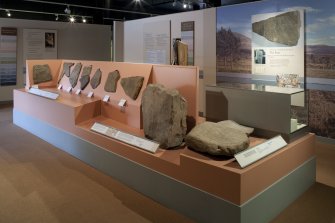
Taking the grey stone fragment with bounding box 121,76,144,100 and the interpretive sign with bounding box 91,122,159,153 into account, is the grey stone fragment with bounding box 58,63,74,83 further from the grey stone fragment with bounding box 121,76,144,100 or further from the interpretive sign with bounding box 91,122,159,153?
the interpretive sign with bounding box 91,122,159,153

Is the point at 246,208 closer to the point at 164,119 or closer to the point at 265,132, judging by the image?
the point at 265,132

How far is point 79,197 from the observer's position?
2764mm

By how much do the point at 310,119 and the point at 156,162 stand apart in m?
3.06

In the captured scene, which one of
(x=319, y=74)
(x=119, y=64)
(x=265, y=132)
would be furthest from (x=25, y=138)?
(x=319, y=74)

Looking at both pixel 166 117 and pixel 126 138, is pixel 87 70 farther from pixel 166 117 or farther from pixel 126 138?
pixel 166 117

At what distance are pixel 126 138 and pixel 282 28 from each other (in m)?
3.24

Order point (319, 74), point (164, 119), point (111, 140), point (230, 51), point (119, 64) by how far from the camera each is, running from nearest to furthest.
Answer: point (164, 119), point (111, 140), point (119, 64), point (319, 74), point (230, 51)

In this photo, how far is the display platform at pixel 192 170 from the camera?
2141 mm

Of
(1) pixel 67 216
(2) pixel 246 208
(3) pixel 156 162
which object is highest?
(3) pixel 156 162

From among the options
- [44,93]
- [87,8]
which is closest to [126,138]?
[44,93]

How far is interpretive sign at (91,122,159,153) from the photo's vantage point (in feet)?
8.97

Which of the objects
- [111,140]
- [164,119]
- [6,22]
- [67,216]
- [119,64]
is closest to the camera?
[67,216]

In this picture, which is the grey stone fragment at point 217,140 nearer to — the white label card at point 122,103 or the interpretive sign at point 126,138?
the interpretive sign at point 126,138

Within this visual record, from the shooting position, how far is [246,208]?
2.11 m
